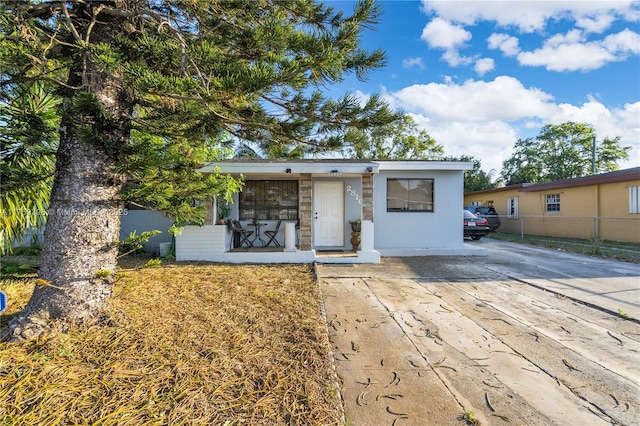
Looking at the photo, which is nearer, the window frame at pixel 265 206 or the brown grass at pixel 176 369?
the brown grass at pixel 176 369

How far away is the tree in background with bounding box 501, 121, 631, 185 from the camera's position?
26500 millimetres

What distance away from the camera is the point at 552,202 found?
15.2m

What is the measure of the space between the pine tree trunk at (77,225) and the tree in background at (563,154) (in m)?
34.0

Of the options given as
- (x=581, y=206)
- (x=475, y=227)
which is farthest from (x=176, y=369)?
Answer: (x=581, y=206)

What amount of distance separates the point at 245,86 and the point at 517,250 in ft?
37.3

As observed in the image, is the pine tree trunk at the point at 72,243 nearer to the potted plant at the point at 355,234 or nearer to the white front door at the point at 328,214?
the potted plant at the point at 355,234

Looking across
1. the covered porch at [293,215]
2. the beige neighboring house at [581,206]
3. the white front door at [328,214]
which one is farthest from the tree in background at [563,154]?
the covered porch at [293,215]

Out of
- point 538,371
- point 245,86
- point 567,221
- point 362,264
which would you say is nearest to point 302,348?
point 538,371

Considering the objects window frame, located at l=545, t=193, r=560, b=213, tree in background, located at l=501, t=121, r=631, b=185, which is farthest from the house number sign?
tree in background, located at l=501, t=121, r=631, b=185

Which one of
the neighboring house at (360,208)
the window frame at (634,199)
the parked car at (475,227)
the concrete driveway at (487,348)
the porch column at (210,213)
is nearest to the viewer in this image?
the concrete driveway at (487,348)

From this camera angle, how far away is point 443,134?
24281 mm

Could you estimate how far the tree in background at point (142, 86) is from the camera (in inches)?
97.0

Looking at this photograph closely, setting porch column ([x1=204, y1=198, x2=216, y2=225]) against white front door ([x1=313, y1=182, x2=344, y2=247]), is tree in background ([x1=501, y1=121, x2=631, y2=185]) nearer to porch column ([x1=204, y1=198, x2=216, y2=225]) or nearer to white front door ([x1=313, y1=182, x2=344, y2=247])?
→ white front door ([x1=313, y1=182, x2=344, y2=247])

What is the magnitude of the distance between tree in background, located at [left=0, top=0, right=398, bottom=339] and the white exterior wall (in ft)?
21.1
